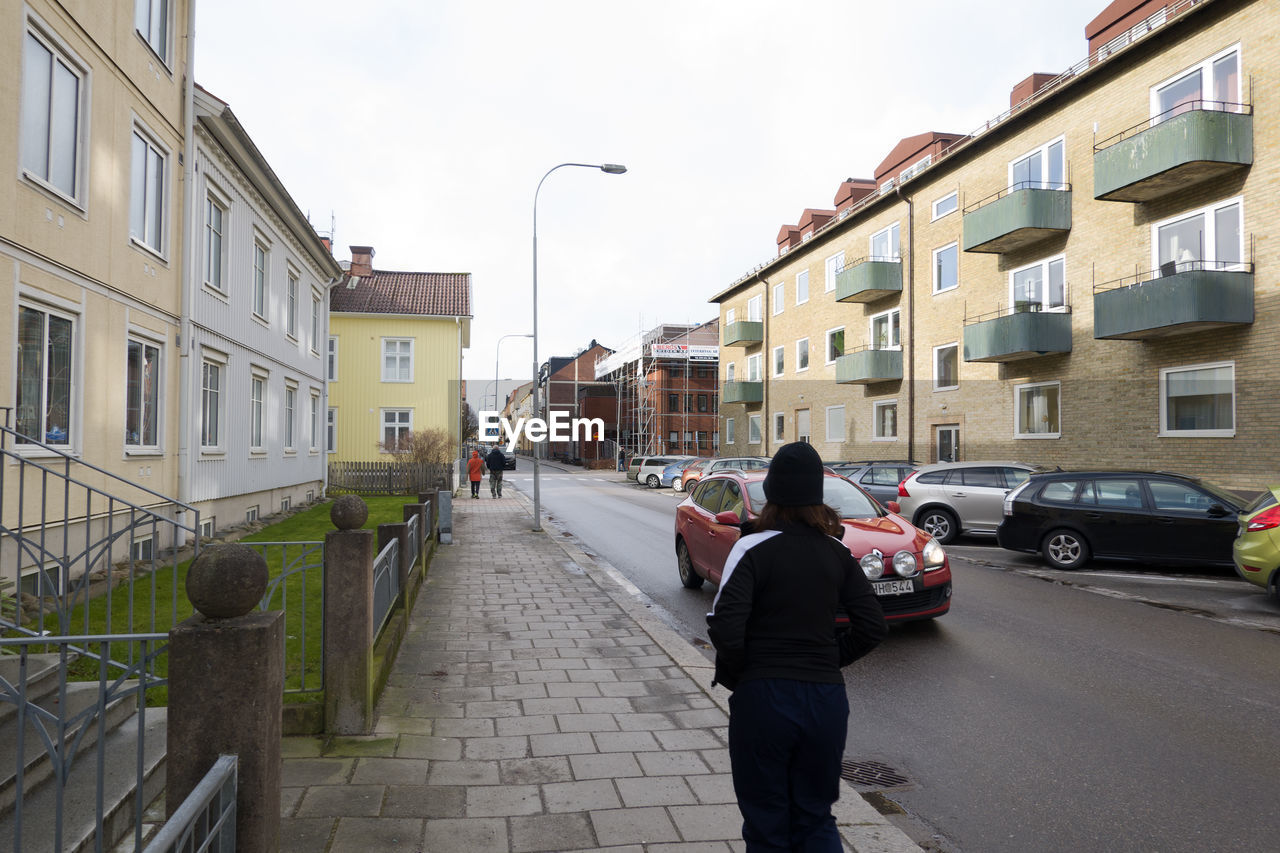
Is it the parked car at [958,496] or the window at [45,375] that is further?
the parked car at [958,496]

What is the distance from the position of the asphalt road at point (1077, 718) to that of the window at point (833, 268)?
79.4 feet

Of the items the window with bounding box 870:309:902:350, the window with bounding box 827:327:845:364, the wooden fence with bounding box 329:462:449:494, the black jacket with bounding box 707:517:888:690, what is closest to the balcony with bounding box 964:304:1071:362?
the window with bounding box 870:309:902:350

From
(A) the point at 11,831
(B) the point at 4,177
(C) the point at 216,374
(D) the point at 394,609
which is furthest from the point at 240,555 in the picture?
(C) the point at 216,374

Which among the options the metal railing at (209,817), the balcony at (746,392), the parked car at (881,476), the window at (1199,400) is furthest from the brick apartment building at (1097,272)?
the metal railing at (209,817)

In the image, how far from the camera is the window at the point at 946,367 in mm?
25891

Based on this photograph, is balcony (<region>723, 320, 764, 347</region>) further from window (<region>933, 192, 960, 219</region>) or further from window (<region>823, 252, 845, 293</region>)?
window (<region>933, 192, 960, 219</region>)

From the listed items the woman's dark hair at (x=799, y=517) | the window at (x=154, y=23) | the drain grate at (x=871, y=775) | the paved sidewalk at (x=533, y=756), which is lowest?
the drain grate at (x=871, y=775)

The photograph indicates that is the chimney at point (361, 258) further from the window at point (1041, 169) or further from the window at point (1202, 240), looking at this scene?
the window at point (1202, 240)

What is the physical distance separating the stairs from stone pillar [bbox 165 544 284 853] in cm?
37

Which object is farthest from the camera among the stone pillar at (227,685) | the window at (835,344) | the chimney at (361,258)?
the chimney at (361,258)

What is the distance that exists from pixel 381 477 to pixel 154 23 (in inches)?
710

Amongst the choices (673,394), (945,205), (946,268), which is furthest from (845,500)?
(673,394)

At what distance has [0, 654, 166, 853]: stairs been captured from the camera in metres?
2.88

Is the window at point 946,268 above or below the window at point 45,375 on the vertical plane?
above
